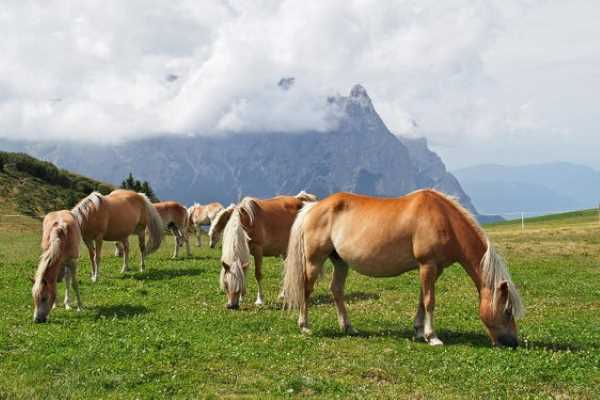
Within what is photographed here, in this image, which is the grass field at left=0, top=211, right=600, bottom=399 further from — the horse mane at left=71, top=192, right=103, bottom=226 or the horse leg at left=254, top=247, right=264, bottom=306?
the horse mane at left=71, top=192, right=103, bottom=226

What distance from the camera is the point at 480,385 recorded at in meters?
9.41

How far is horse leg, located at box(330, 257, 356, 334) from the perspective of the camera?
13.4 metres

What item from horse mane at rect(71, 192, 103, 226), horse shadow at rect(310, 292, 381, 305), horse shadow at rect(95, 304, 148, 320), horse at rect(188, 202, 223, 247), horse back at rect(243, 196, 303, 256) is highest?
horse at rect(188, 202, 223, 247)

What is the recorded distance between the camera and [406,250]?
12.5 metres

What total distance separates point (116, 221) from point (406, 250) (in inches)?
559

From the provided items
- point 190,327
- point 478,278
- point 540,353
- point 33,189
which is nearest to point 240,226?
point 190,327

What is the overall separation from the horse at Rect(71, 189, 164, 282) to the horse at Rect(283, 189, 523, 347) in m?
9.72

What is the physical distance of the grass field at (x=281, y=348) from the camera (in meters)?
9.28

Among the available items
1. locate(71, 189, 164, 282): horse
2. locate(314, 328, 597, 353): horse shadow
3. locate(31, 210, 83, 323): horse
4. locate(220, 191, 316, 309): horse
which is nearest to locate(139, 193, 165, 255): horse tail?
locate(71, 189, 164, 282): horse

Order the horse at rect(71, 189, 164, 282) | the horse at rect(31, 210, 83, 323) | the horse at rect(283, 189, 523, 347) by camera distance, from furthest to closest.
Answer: the horse at rect(71, 189, 164, 282), the horse at rect(31, 210, 83, 323), the horse at rect(283, 189, 523, 347)

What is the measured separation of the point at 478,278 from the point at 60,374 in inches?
318

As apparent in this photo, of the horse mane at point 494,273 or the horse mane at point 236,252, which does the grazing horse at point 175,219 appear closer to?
the horse mane at point 236,252

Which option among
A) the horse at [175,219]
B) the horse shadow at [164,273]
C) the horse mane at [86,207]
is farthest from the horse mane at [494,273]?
the horse at [175,219]

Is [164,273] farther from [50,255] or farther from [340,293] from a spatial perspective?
[340,293]
